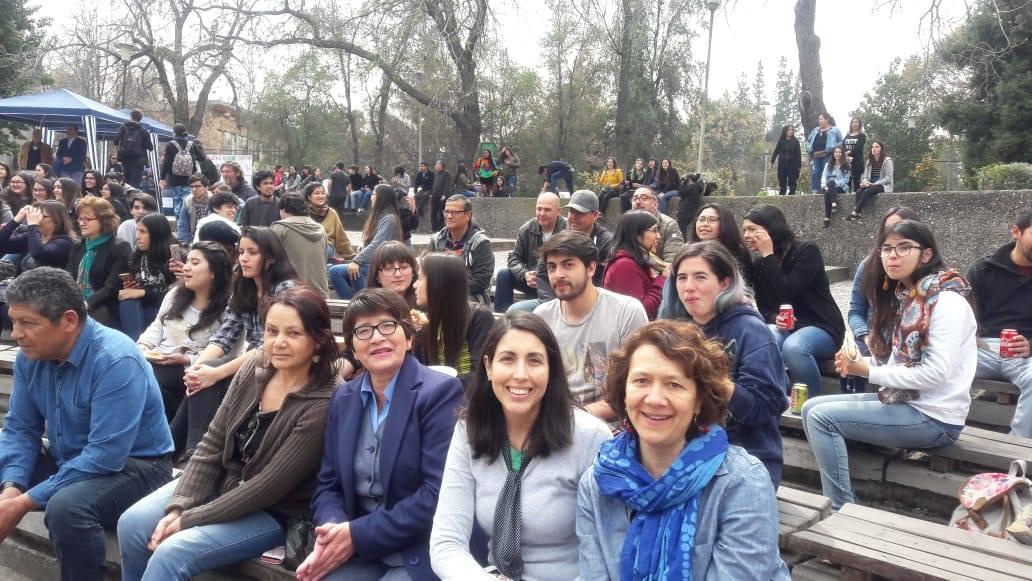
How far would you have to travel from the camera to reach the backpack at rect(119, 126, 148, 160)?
14211 millimetres

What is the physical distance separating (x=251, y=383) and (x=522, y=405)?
1403 mm

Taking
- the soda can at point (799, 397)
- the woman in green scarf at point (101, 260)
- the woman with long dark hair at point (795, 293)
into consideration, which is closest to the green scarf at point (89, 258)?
the woman in green scarf at point (101, 260)

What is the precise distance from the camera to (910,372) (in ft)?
11.6

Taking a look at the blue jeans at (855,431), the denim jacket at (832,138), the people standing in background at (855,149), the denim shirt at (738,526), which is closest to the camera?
the denim shirt at (738,526)

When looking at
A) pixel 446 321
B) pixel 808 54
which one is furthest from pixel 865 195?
pixel 446 321

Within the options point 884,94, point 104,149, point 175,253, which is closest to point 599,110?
point 884,94

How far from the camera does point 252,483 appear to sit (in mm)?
3092

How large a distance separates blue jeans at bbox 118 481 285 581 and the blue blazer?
0.29 meters

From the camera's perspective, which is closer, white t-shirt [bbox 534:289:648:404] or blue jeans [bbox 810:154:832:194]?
white t-shirt [bbox 534:289:648:404]

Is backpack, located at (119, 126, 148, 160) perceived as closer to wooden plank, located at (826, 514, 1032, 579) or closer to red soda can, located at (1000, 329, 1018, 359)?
red soda can, located at (1000, 329, 1018, 359)

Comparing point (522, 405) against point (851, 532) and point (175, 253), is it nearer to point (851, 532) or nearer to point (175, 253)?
point (851, 532)

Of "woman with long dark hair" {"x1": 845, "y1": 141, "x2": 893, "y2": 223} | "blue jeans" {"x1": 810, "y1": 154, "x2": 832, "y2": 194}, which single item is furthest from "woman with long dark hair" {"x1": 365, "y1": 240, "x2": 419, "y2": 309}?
"blue jeans" {"x1": 810, "y1": 154, "x2": 832, "y2": 194}

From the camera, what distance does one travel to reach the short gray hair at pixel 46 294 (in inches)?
134

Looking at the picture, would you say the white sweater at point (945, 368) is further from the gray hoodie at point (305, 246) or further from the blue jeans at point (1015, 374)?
the gray hoodie at point (305, 246)
